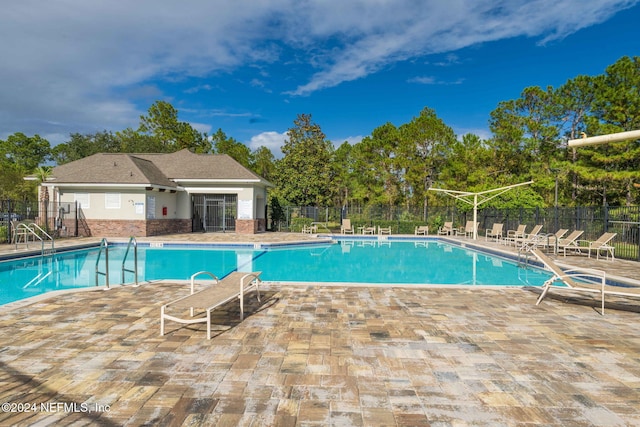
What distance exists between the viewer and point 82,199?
727 inches

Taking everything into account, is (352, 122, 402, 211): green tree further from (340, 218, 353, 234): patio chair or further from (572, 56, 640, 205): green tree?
(572, 56, 640, 205): green tree

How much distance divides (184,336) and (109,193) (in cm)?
1726

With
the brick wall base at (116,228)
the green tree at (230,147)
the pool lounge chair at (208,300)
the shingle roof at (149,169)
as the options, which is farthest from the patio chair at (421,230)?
the green tree at (230,147)

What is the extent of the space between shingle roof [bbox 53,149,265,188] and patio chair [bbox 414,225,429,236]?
34.2 ft

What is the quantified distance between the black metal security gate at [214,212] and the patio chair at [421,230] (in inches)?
463

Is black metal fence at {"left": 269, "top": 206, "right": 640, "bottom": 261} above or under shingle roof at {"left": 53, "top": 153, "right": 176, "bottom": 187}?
under

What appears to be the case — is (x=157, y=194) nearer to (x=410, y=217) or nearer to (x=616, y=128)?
(x=410, y=217)

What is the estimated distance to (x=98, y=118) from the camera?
4347 centimetres

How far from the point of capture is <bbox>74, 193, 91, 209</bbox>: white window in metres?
18.5

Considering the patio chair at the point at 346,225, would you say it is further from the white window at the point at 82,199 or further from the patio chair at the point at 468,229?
the white window at the point at 82,199

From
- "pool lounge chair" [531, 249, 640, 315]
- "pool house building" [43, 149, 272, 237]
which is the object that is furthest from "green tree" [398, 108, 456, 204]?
"pool lounge chair" [531, 249, 640, 315]

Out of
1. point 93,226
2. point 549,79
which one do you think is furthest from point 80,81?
point 549,79

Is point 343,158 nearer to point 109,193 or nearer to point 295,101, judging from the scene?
point 295,101

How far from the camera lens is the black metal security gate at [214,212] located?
73.0ft
